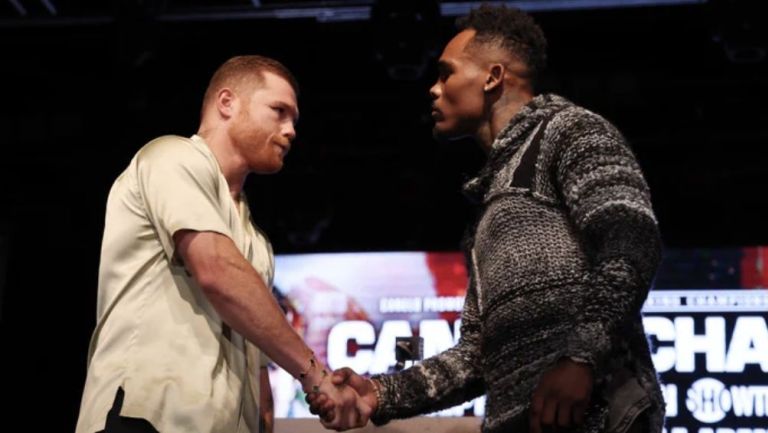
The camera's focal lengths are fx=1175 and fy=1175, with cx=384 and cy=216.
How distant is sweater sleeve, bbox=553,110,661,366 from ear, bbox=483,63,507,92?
0.43 metres

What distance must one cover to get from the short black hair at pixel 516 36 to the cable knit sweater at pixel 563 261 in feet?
0.72

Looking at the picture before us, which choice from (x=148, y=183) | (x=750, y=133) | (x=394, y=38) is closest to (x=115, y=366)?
(x=148, y=183)

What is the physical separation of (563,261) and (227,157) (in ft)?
3.22

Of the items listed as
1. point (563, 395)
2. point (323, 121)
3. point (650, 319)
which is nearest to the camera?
point (563, 395)

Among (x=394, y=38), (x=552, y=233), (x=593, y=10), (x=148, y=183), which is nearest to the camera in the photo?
(x=552, y=233)

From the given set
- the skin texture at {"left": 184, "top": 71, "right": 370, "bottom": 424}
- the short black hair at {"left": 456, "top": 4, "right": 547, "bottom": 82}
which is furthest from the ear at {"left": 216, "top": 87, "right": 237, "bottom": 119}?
the short black hair at {"left": 456, "top": 4, "right": 547, "bottom": 82}

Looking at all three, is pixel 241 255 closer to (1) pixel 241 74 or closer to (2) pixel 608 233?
(1) pixel 241 74

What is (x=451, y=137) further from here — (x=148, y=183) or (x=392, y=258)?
(x=392, y=258)

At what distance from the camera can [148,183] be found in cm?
261

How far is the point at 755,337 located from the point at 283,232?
9.08 ft

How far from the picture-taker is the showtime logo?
20.1 feet

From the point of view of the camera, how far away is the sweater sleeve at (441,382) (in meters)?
2.81

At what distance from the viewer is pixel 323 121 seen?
705 cm

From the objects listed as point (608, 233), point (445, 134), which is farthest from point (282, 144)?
point (608, 233)
